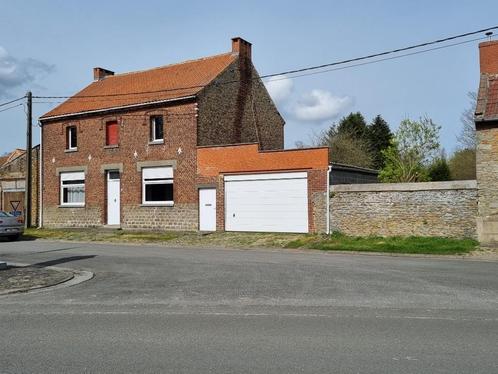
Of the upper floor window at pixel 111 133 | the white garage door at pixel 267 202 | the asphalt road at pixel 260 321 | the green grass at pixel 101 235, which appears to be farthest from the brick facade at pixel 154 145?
the asphalt road at pixel 260 321

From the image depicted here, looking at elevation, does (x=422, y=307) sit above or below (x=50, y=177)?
below

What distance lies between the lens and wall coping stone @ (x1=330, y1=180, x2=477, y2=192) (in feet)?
62.5

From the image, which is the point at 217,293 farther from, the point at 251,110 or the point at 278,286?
the point at 251,110

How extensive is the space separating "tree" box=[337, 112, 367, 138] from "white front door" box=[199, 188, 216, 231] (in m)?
24.1

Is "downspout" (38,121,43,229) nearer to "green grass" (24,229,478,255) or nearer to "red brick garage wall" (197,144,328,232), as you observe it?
"green grass" (24,229,478,255)

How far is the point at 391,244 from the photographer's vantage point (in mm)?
18750

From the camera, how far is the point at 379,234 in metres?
20.7

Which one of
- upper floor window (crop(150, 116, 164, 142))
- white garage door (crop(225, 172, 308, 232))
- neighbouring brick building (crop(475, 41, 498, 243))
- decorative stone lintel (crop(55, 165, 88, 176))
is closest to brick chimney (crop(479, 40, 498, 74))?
neighbouring brick building (crop(475, 41, 498, 243))

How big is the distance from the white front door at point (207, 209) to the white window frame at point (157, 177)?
1.69 m

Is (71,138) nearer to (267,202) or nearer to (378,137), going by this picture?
(267,202)

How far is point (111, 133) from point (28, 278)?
1749 cm

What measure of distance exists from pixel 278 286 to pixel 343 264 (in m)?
4.05

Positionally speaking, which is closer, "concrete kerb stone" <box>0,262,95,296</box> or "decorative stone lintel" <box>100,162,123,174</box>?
"concrete kerb stone" <box>0,262,95,296</box>

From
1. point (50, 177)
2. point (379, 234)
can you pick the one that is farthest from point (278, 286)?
point (50, 177)
